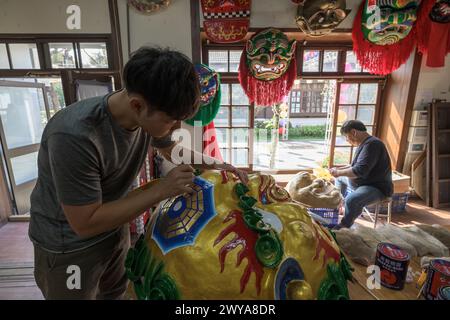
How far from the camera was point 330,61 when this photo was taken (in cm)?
326

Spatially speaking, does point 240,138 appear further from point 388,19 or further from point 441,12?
point 441,12

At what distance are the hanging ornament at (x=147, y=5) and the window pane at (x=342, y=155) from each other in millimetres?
2657

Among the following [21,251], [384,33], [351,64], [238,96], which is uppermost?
[384,33]

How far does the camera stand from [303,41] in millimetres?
3066

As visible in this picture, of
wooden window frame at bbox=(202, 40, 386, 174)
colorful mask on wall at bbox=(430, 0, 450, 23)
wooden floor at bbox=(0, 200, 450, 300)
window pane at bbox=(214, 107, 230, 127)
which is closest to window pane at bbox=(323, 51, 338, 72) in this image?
wooden window frame at bbox=(202, 40, 386, 174)

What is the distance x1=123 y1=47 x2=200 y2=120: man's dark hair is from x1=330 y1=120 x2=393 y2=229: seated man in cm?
209

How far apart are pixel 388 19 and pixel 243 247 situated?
270 centimetres

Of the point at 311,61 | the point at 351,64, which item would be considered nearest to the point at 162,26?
the point at 311,61

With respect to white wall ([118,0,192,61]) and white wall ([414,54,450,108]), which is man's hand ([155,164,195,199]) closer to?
white wall ([118,0,192,61])

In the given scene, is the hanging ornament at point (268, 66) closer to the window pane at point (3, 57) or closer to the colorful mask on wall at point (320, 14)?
the colorful mask on wall at point (320, 14)

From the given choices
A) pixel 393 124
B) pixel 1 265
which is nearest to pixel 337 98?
pixel 393 124

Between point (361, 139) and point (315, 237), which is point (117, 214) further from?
point (361, 139)

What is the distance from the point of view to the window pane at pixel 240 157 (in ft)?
11.4

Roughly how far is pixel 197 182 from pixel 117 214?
0.24m
